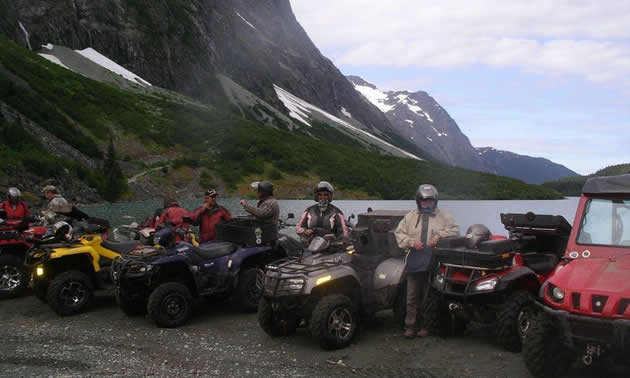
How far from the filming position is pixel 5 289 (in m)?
11.6

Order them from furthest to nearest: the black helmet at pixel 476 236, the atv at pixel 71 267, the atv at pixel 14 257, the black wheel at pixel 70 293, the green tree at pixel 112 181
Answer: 1. the green tree at pixel 112 181
2. the atv at pixel 14 257
3. the atv at pixel 71 267
4. the black wheel at pixel 70 293
5. the black helmet at pixel 476 236

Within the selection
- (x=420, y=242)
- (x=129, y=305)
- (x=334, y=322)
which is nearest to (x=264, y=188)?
(x=129, y=305)

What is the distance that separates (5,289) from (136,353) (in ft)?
17.9

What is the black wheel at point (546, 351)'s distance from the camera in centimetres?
610

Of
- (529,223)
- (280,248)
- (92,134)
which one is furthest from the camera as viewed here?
(92,134)

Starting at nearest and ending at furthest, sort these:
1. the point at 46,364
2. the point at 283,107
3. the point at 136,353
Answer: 1. the point at 46,364
2. the point at 136,353
3. the point at 283,107

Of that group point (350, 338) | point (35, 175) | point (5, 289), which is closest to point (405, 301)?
point (350, 338)

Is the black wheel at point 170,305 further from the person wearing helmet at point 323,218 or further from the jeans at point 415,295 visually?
the jeans at point 415,295

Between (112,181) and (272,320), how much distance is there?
51.0 meters

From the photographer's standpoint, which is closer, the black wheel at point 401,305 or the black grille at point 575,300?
the black grille at point 575,300

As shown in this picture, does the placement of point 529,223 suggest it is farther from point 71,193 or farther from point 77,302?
point 71,193

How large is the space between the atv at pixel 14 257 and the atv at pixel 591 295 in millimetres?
9920

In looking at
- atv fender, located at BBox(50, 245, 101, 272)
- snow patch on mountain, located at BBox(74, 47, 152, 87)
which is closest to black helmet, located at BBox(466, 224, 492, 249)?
atv fender, located at BBox(50, 245, 101, 272)

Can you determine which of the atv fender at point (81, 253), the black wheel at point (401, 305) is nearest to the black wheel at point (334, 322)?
the black wheel at point (401, 305)
